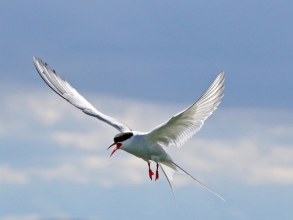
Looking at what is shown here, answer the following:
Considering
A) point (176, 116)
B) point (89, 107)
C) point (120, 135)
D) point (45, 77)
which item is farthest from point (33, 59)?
point (176, 116)

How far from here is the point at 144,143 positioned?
15.5m

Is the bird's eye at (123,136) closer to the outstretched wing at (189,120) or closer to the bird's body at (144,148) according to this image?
the bird's body at (144,148)

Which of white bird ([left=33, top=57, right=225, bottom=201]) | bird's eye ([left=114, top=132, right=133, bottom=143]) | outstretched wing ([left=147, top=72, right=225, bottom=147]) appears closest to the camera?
outstretched wing ([left=147, top=72, right=225, bottom=147])

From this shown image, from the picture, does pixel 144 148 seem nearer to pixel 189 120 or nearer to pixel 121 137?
pixel 121 137

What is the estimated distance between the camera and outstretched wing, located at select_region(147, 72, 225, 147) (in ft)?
46.9

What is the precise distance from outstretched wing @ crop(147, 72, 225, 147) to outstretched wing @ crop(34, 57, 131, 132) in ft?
8.83

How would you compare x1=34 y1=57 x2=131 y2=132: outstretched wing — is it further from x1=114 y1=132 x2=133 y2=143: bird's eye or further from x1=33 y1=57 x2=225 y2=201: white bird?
x1=114 y1=132 x2=133 y2=143: bird's eye

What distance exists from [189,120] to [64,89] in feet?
18.3

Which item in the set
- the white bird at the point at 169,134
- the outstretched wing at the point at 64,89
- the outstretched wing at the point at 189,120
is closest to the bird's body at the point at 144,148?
the white bird at the point at 169,134

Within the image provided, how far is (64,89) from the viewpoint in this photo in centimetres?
1945

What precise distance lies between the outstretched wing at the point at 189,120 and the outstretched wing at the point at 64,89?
2.69 meters

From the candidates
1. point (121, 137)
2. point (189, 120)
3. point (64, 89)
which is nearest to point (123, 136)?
point (121, 137)

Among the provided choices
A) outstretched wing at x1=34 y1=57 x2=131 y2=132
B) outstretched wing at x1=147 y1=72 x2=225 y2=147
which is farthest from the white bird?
outstretched wing at x1=34 y1=57 x2=131 y2=132

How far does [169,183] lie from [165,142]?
1309 mm
